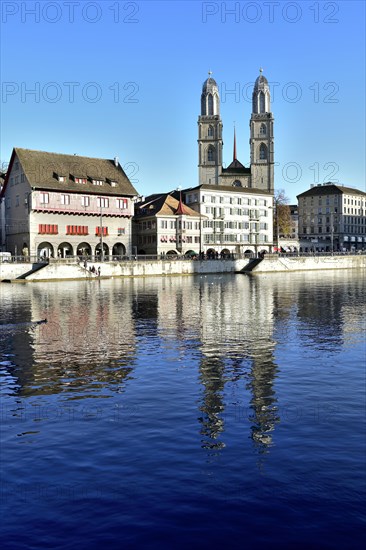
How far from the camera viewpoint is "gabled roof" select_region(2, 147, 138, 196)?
89.4m

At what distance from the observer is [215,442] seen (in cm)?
1234

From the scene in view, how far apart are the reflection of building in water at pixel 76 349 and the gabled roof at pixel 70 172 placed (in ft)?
170

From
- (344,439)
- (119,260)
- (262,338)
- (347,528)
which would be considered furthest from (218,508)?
(119,260)

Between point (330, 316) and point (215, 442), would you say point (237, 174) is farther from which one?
point (215, 442)

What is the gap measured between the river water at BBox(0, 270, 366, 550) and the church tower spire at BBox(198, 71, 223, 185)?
417ft

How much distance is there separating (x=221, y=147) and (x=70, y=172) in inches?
2606

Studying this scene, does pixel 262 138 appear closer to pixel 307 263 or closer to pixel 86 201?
pixel 307 263

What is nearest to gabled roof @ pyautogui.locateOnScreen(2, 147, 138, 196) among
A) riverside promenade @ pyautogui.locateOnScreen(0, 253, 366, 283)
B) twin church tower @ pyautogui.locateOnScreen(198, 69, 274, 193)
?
riverside promenade @ pyautogui.locateOnScreen(0, 253, 366, 283)

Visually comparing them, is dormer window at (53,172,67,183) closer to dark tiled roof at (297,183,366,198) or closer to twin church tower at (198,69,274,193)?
twin church tower at (198,69,274,193)

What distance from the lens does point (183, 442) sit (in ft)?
40.6

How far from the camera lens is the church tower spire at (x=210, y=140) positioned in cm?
14938

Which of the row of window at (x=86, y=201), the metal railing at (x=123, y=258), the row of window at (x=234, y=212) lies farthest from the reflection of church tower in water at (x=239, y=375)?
the row of window at (x=234, y=212)

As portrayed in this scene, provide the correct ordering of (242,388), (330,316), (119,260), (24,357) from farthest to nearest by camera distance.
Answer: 1. (119,260)
2. (330,316)
3. (24,357)
4. (242,388)

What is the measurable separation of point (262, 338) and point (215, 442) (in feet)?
46.2
